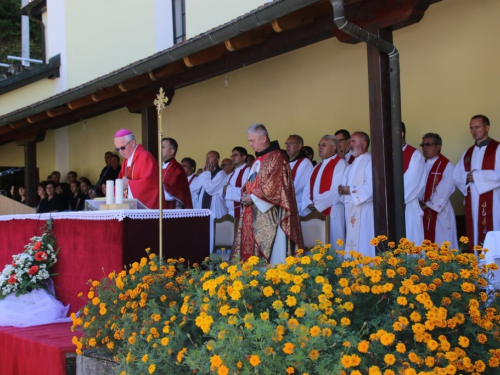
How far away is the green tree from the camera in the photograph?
2759 centimetres

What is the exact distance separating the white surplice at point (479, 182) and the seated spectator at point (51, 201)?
9.11m

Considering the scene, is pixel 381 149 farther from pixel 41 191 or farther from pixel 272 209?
pixel 41 191

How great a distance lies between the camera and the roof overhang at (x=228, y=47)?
6078 millimetres

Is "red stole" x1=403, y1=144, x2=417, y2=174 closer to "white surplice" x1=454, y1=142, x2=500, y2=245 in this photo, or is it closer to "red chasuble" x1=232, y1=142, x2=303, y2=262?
"white surplice" x1=454, y1=142, x2=500, y2=245

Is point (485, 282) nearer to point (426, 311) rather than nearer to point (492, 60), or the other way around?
point (426, 311)

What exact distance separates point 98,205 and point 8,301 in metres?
1.20

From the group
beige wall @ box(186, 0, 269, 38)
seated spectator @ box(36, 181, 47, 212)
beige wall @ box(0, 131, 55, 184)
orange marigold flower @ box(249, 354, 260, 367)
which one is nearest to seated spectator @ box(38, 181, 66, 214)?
seated spectator @ box(36, 181, 47, 212)

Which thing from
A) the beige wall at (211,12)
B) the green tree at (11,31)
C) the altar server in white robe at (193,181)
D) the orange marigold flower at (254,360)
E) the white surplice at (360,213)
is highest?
the green tree at (11,31)

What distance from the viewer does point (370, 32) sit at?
6207mm

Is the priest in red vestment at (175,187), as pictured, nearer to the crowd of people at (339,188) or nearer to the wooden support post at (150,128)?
the crowd of people at (339,188)

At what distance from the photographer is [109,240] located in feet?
18.0

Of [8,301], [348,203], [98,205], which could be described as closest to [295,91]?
[348,203]

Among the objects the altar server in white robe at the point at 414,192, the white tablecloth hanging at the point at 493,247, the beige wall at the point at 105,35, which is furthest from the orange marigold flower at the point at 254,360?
the beige wall at the point at 105,35

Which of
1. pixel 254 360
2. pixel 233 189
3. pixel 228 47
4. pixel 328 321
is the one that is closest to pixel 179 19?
pixel 233 189
